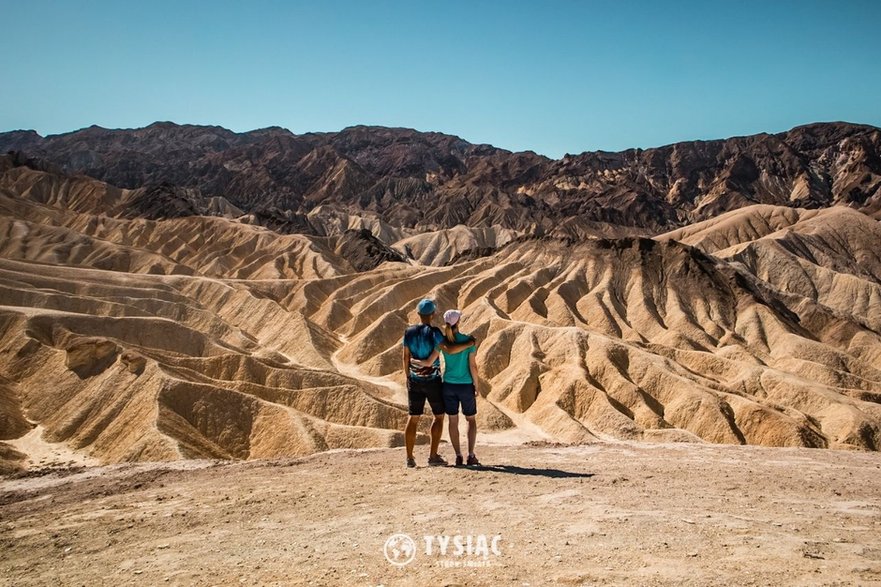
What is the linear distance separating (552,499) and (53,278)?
72.4 meters

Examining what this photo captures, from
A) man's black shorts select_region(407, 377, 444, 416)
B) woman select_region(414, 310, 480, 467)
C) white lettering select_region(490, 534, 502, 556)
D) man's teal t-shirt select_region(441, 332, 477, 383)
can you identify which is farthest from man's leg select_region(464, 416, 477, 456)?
white lettering select_region(490, 534, 502, 556)

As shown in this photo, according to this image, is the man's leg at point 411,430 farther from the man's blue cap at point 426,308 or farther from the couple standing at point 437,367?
the man's blue cap at point 426,308

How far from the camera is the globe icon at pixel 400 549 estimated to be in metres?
6.95

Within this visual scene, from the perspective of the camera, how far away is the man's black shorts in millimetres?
11016

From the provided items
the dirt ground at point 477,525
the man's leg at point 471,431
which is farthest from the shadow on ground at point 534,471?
the man's leg at point 471,431

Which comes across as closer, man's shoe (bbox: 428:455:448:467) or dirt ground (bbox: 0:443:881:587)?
dirt ground (bbox: 0:443:881:587)

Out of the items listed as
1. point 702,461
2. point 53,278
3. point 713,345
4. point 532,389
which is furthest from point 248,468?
point 53,278

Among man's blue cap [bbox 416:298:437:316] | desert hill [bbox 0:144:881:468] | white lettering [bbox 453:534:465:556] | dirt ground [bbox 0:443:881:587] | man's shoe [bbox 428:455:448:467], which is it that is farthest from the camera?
desert hill [bbox 0:144:881:468]

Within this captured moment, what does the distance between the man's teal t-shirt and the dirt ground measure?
158cm

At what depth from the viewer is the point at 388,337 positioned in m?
68.5

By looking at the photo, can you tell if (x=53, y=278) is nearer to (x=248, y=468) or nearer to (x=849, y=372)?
(x=248, y=468)

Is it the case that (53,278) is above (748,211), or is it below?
below

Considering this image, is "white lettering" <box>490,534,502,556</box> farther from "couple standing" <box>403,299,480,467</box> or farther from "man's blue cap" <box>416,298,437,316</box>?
"man's blue cap" <box>416,298,437,316</box>

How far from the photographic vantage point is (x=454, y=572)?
6.52 m
